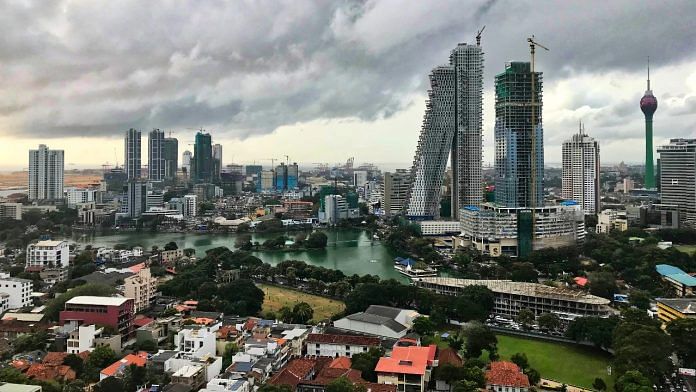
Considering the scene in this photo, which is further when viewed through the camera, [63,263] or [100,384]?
[63,263]

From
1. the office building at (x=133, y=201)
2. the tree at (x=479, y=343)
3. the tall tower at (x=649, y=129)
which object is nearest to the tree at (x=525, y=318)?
the tree at (x=479, y=343)

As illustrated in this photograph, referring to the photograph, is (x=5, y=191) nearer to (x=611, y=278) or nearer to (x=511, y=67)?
(x=511, y=67)

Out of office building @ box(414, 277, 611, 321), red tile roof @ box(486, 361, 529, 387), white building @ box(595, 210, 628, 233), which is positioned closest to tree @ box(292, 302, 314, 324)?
office building @ box(414, 277, 611, 321)

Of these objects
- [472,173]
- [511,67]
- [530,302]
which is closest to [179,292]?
[530,302]

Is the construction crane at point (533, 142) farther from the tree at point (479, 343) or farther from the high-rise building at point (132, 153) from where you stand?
the high-rise building at point (132, 153)

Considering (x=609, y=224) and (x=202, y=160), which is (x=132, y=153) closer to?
(x=202, y=160)
